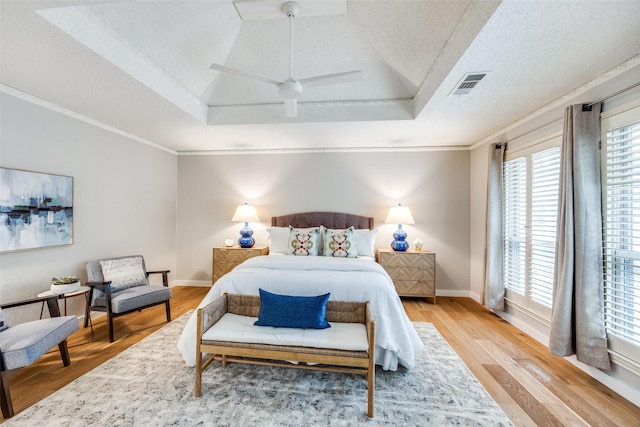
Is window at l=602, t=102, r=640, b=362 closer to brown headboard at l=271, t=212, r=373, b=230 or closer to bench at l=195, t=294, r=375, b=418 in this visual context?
bench at l=195, t=294, r=375, b=418

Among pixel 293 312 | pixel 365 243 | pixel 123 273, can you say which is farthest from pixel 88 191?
pixel 365 243

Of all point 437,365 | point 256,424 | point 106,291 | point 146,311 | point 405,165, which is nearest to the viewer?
point 256,424

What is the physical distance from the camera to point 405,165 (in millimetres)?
4570

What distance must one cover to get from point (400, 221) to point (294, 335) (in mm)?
2845

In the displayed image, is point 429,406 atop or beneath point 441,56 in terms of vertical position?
beneath

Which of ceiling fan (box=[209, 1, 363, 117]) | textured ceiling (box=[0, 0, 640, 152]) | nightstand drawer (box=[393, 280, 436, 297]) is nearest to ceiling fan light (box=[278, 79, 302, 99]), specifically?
ceiling fan (box=[209, 1, 363, 117])

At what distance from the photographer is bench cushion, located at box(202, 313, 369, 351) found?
186 cm

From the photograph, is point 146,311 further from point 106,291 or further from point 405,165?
point 405,165

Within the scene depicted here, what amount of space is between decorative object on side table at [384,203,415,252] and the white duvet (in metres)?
1.56

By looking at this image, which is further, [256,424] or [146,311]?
[146,311]

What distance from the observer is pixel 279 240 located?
4.20 m

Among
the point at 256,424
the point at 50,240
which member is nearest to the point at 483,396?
the point at 256,424

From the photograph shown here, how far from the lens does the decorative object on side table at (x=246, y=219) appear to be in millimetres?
4535

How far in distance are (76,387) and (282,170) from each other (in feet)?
12.1
